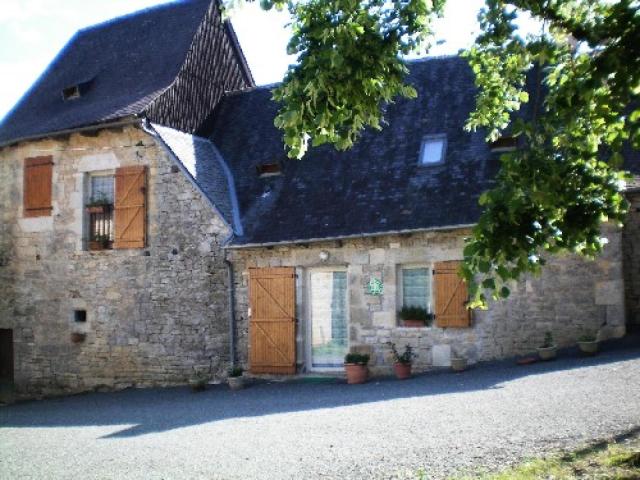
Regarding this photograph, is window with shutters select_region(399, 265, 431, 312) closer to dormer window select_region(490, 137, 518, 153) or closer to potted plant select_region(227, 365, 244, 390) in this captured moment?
dormer window select_region(490, 137, 518, 153)

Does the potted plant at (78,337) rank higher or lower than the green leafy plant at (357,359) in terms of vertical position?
higher

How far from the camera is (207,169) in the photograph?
13.7 meters

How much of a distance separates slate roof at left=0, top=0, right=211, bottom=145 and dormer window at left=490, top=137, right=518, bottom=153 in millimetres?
6587

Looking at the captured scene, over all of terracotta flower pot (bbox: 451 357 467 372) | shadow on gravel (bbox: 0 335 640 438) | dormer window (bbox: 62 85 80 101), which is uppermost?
dormer window (bbox: 62 85 80 101)

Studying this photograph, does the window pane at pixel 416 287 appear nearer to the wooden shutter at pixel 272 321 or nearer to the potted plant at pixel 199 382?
the wooden shutter at pixel 272 321

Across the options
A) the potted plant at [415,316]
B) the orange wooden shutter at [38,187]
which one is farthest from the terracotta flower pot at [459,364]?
the orange wooden shutter at [38,187]

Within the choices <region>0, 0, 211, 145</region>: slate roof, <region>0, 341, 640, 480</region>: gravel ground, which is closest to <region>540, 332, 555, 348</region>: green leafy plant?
<region>0, 341, 640, 480</region>: gravel ground

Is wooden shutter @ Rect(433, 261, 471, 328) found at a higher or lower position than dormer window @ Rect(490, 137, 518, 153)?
lower

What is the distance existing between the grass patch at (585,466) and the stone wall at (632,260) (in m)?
5.97

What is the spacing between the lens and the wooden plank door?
15641mm

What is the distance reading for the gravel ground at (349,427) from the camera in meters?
6.13

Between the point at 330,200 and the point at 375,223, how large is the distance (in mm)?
1267

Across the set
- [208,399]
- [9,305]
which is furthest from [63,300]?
[208,399]

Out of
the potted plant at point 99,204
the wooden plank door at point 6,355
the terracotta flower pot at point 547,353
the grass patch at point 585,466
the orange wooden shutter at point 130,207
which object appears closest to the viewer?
the grass patch at point 585,466
